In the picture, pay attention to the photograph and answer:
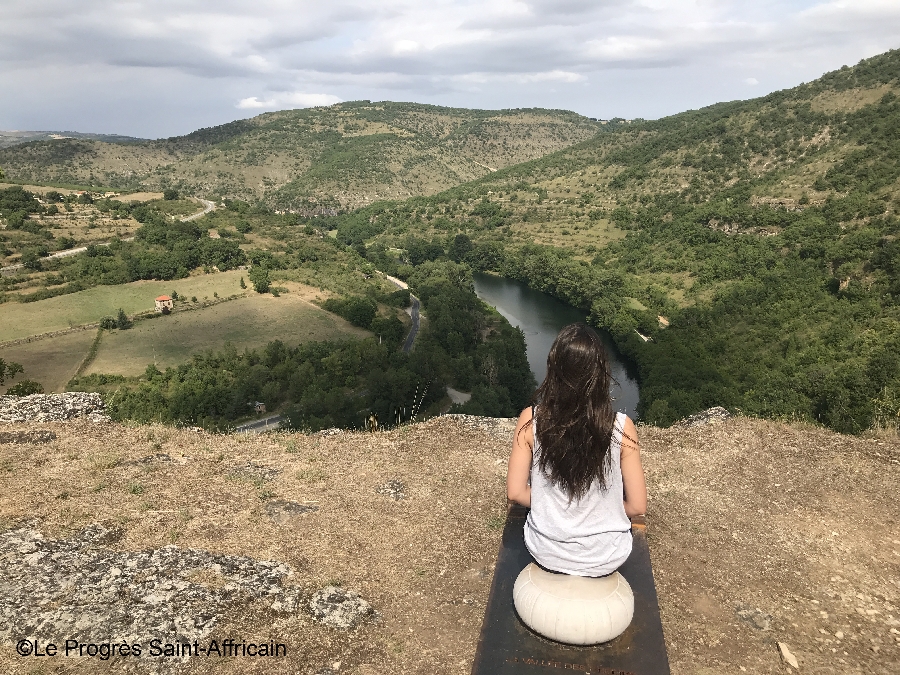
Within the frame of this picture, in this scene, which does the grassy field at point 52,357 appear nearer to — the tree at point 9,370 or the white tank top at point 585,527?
the tree at point 9,370

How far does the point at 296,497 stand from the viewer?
25.1 ft

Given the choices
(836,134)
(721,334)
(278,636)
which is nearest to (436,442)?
(278,636)

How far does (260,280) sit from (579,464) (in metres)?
72.0

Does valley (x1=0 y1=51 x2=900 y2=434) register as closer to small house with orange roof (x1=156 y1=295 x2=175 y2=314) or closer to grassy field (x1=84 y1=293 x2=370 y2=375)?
grassy field (x1=84 y1=293 x2=370 y2=375)

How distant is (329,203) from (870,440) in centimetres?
14687

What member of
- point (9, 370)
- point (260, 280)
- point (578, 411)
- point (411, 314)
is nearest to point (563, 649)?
point (578, 411)

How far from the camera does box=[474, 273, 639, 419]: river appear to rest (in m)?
46.6

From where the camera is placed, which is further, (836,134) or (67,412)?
(836,134)

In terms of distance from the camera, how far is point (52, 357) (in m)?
46.3

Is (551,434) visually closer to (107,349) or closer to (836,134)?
(107,349)

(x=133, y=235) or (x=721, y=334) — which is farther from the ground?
(x=133, y=235)

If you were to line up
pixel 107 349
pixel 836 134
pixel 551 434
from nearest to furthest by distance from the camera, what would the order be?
pixel 551 434, pixel 107 349, pixel 836 134

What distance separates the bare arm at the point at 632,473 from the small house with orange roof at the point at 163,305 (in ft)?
219

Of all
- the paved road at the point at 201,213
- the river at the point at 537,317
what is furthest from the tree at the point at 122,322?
the river at the point at 537,317
